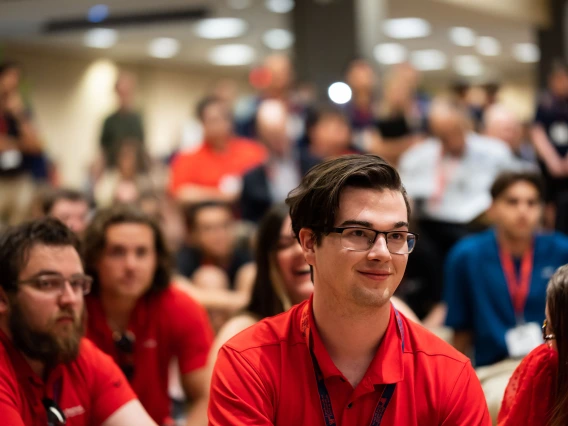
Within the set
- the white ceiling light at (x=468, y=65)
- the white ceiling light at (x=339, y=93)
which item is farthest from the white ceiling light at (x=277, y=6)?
the white ceiling light at (x=468, y=65)

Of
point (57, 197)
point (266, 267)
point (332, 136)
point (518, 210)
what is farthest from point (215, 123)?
point (266, 267)

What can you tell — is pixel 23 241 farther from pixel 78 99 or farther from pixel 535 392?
pixel 78 99

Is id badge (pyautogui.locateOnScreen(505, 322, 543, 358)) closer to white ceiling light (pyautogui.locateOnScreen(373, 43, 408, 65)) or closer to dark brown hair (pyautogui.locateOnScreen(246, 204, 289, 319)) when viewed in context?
dark brown hair (pyautogui.locateOnScreen(246, 204, 289, 319))

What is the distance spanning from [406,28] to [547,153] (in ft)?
25.2

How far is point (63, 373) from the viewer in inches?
93.7

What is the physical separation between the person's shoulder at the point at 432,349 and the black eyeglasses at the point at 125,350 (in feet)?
4.80

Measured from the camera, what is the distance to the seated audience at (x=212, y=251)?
5.00 m

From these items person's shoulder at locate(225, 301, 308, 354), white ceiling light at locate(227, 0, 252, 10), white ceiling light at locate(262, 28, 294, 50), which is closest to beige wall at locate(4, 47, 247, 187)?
white ceiling light at locate(262, 28, 294, 50)

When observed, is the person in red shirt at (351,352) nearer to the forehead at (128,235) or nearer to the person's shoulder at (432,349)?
the person's shoulder at (432,349)

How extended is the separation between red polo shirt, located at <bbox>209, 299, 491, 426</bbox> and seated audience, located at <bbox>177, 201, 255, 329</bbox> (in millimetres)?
2956

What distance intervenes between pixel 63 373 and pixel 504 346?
230 centimetres

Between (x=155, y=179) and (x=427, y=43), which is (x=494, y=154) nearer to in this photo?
(x=155, y=179)

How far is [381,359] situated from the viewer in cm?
190

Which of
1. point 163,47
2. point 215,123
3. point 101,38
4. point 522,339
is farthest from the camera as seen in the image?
point 163,47
